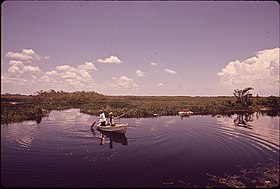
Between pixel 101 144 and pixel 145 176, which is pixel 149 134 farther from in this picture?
Result: pixel 145 176

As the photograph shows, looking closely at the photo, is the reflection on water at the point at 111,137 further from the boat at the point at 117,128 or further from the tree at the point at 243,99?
the tree at the point at 243,99

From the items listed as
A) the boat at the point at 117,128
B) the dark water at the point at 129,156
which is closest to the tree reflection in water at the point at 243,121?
the dark water at the point at 129,156

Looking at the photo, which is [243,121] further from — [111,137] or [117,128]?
[111,137]

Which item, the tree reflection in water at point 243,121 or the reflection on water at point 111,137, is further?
the tree reflection in water at point 243,121

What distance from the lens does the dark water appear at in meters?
12.2

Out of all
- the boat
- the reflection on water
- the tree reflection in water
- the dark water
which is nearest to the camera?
the dark water

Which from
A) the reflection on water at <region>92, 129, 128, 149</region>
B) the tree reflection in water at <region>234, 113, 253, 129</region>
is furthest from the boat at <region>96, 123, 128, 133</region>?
the tree reflection in water at <region>234, 113, 253, 129</region>

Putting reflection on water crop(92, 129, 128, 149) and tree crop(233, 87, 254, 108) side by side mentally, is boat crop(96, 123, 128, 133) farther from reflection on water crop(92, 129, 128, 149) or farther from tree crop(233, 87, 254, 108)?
tree crop(233, 87, 254, 108)

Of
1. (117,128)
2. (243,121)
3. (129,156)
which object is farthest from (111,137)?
(243,121)

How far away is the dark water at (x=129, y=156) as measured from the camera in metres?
12.2

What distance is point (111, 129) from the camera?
2236 cm

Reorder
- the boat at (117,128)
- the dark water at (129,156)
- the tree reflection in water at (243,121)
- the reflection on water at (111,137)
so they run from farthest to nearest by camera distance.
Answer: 1. the tree reflection in water at (243,121)
2. the boat at (117,128)
3. the reflection on water at (111,137)
4. the dark water at (129,156)

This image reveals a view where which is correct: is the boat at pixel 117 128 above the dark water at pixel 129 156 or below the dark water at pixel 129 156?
above

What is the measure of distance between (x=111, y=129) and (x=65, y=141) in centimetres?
449
